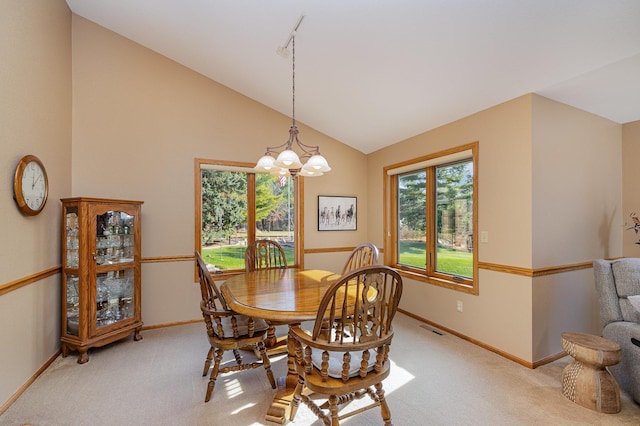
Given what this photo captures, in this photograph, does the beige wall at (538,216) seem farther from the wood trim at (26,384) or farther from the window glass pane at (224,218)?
the wood trim at (26,384)

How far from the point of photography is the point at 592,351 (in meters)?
2.04

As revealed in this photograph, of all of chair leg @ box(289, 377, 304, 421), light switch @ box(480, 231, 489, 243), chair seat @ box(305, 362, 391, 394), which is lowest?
chair leg @ box(289, 377, 304, 421)

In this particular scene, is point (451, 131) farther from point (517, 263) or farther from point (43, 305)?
point (43, 305)

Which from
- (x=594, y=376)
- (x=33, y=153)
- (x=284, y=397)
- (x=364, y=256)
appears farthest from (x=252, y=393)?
(x=33, y=153)

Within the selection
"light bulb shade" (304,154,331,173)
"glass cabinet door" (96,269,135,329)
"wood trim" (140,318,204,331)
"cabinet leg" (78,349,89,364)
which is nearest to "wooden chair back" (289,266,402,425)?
"light bulb shade" (304,154,331,173)

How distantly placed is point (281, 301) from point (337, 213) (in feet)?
9.28

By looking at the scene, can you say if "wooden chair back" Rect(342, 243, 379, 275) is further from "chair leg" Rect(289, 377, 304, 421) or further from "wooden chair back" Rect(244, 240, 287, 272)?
"chair leg" Rect(289, 377, 304, 421)

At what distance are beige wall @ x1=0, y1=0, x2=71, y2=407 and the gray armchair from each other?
4482 millimetres

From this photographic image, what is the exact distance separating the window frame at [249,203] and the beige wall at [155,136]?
0.07 meters

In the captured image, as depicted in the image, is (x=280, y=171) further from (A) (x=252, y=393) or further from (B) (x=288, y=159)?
(A) (x=252, y=393)

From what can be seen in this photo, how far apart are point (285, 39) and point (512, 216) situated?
277cm

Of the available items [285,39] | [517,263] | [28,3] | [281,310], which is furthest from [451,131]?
[28,3]

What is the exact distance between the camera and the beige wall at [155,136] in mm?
3318

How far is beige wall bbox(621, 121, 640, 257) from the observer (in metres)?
3.25
